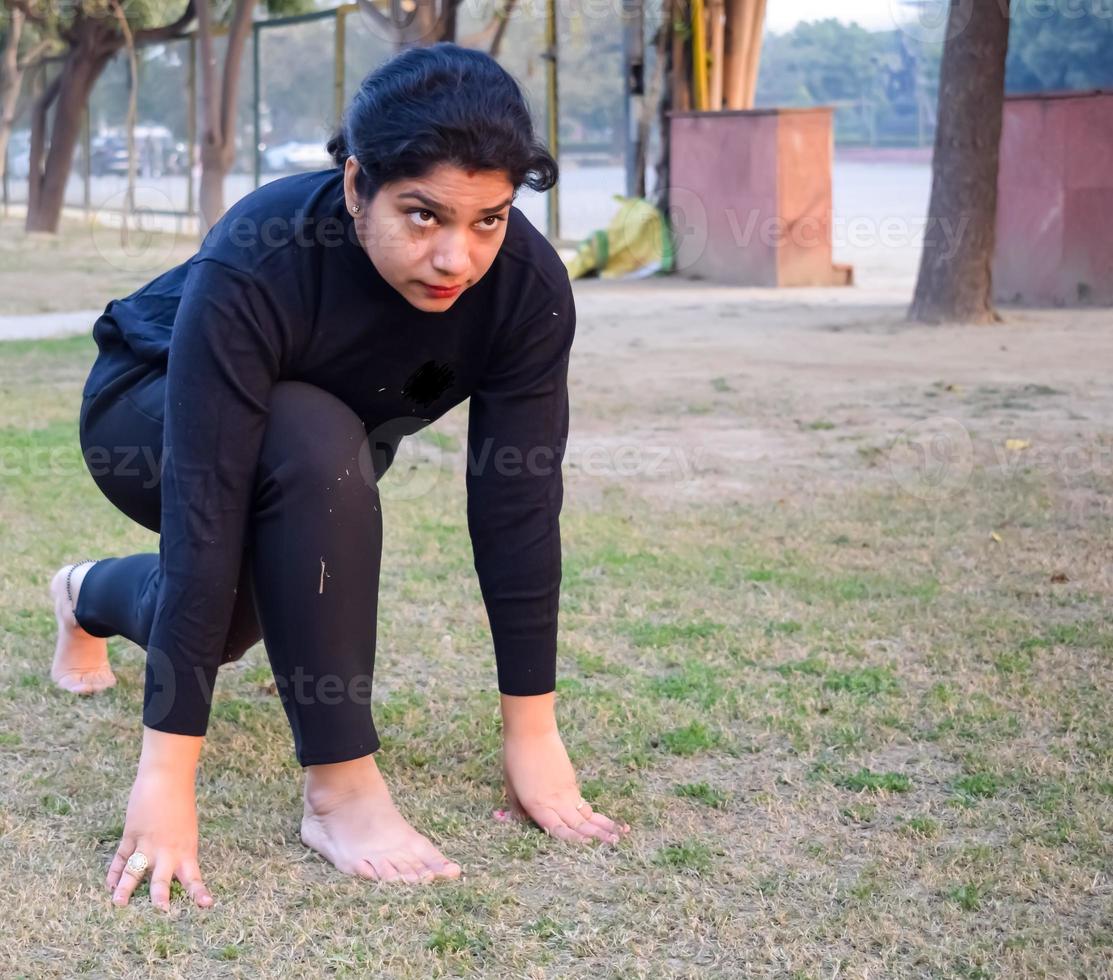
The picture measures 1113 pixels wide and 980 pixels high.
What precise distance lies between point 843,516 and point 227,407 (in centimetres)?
263

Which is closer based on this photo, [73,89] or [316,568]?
[316,568]

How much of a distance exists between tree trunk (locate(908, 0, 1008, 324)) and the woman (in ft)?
21.9

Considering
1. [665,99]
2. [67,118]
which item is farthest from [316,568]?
[67,118]

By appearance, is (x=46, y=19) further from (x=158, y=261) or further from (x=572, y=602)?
(x=572, y=602)

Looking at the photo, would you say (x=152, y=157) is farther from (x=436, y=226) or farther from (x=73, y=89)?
(x=436, y=226)

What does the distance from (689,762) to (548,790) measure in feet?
1.16

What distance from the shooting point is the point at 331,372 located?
2215 millimetres

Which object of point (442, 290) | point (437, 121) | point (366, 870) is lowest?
point (366, 870)

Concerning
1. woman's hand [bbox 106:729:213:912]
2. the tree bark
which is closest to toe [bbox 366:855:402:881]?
woman's hand [bbox 106:729:213:912]

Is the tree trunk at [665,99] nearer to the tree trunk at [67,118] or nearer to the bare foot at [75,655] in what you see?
the tree trunk at [67,118]

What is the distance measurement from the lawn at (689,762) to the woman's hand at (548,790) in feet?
0.17

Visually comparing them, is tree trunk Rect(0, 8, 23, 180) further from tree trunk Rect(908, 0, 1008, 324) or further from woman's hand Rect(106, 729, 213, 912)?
woman's hand Rect(106, 729, 213, 912)

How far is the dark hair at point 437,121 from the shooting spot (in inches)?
75.5

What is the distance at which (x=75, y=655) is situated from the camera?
2.93 meters
